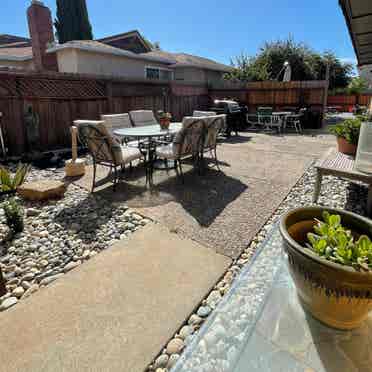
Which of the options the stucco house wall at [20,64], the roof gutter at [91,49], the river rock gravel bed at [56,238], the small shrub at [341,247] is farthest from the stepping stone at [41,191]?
the stucco house wall at [20,64]

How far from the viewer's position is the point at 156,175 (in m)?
4.20

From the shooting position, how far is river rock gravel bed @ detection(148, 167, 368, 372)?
1.30 metres

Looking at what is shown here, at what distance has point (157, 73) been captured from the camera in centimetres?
1179

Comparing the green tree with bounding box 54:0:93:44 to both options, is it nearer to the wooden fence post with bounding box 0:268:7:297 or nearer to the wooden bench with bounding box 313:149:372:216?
the wooden bench with bounding box 313:149:372:216

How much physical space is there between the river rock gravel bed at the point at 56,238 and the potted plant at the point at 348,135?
2891 millimetres

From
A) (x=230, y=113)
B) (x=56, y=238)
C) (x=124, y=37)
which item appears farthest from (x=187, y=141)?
(x=124, y=37)

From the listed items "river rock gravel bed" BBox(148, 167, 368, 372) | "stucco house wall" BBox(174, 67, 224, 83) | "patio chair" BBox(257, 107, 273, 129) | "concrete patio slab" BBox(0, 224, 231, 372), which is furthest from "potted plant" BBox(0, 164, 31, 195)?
"stucco house wall" BBox(174, 67, 224, 83)

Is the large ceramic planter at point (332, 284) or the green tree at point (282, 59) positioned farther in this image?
the green tree at point (282, 59)

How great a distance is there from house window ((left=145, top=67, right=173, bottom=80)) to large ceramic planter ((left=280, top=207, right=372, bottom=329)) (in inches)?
438

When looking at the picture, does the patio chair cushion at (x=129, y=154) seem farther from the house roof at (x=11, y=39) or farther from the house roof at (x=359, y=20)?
the house roof at (x=11, y=39)

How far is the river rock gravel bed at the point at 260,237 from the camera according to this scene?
1296mm

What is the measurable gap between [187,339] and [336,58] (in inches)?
974

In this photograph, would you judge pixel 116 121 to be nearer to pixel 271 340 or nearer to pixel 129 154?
pixel 129 154

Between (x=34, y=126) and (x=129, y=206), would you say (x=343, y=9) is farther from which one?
(x=34, y=126)
